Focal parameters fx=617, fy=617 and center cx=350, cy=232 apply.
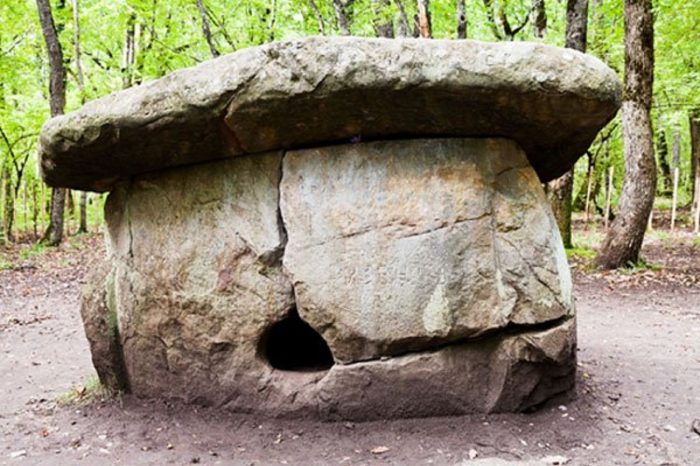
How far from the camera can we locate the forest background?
1404 cm

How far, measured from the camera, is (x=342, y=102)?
12.1 feet

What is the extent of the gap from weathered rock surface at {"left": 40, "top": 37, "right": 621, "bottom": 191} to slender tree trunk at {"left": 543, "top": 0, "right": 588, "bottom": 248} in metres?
7.27

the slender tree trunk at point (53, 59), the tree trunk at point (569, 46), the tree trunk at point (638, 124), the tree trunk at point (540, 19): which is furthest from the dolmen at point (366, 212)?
the slender tree trunk at point (53, 59)

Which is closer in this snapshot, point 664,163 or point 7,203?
point 7,203

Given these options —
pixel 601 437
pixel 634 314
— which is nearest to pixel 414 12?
pixel 634 314

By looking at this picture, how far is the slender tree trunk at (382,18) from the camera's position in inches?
435

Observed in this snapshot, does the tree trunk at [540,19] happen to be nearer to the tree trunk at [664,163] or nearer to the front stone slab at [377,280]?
the front stone slab at [377,280]

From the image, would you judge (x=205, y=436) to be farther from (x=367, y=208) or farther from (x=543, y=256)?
(x=543, y=256)

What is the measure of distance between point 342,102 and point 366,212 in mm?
731

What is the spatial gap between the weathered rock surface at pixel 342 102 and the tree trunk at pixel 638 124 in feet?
18.9

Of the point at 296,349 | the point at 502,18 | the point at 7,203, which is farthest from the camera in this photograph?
the point at 7,203

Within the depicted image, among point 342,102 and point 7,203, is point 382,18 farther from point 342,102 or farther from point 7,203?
point 7,203

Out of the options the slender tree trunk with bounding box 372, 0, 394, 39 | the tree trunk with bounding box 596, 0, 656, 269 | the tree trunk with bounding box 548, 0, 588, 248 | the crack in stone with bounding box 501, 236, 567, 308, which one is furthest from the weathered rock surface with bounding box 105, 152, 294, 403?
the tree trunk with bounding box 548, 0, 588, 248

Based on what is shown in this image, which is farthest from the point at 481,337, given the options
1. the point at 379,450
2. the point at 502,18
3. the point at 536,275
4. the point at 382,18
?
the point at 502,18
